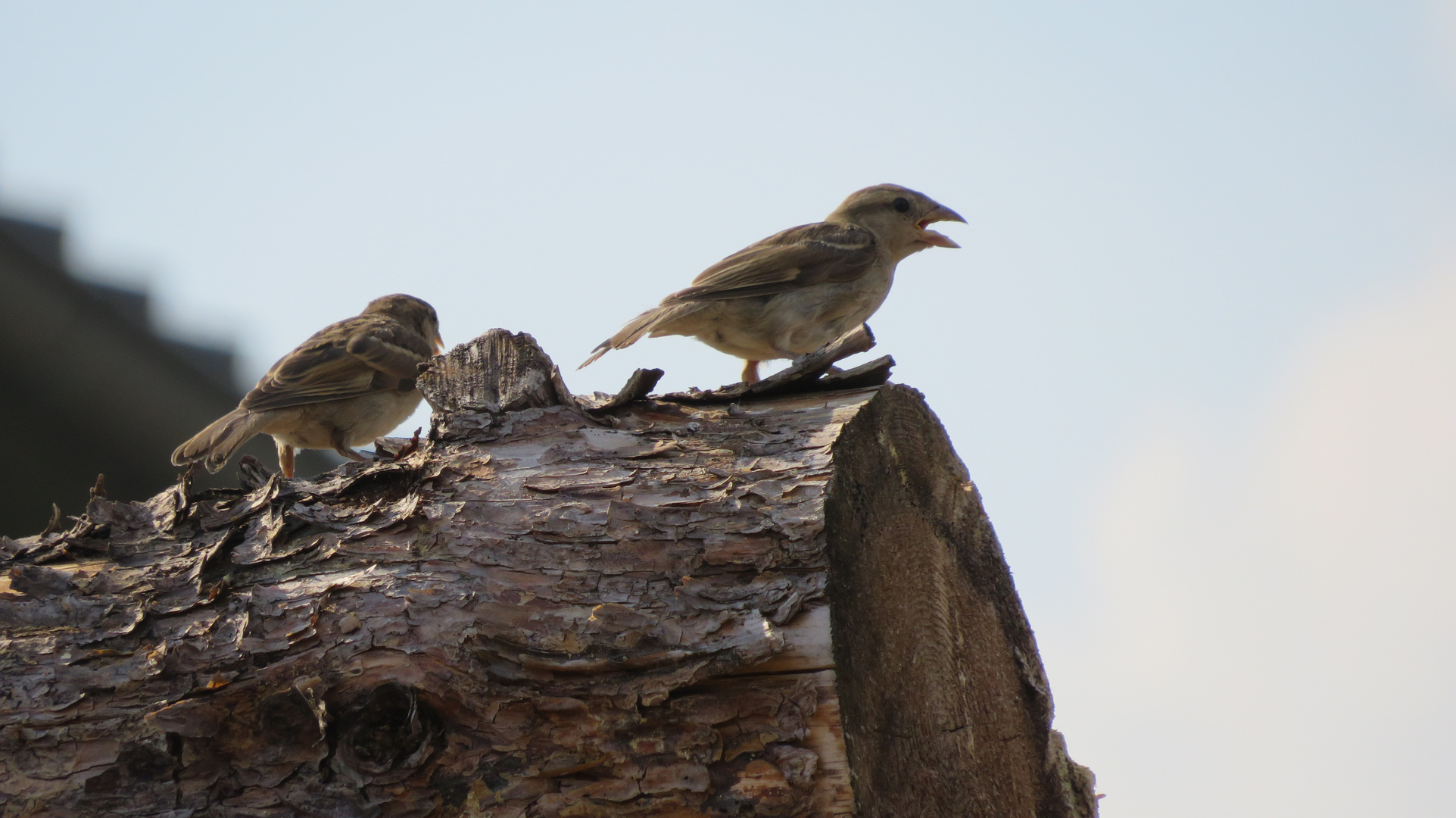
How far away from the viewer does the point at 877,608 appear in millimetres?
2494

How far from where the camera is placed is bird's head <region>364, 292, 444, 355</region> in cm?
750

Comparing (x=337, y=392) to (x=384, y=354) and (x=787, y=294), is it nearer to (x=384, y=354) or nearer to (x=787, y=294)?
(x=384, y=354)

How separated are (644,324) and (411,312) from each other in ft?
8.77

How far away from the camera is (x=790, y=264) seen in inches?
232

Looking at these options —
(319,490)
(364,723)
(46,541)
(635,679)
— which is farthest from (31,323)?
(635,679)

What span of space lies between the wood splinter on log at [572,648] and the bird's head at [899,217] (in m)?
3.76

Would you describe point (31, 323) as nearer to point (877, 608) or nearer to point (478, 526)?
point (478, 526)

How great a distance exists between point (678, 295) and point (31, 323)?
3.17 m

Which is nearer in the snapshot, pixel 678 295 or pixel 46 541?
pixel 46 541

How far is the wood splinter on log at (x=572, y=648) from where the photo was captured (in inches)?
90.4

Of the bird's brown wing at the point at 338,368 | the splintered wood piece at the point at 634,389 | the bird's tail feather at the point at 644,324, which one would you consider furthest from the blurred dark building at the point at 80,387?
the splintered wood piece at the point at 634,389

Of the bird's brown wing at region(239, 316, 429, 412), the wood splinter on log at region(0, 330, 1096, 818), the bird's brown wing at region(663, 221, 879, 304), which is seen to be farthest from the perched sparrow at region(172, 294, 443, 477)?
the wood splinter on log at region(0, 330, 1096, 818)

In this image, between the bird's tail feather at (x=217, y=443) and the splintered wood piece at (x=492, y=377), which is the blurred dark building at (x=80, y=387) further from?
the splintered wood piece at (x=492, y=377)

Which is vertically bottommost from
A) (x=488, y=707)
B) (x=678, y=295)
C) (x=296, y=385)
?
(x=488, y=707)
